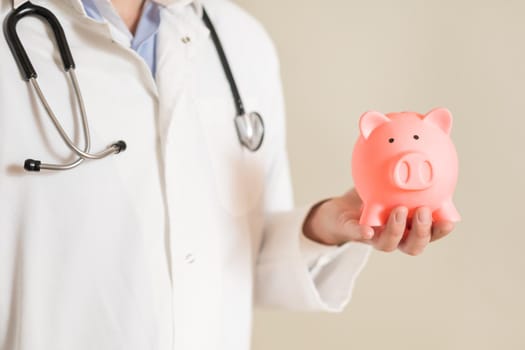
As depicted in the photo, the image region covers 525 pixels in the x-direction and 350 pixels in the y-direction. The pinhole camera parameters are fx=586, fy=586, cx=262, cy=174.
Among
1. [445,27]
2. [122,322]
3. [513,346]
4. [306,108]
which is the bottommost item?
[513,346]

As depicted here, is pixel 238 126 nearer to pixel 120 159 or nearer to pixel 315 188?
pixel 120 159

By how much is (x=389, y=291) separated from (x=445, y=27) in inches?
20.1

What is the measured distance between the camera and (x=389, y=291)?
1.15 meters

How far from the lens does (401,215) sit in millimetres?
630

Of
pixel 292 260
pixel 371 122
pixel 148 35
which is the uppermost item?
pixel 148 35

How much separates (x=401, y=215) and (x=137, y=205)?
32 cm

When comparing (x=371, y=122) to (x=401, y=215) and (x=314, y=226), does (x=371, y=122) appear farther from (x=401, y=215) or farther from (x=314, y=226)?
(x=314, y=226)

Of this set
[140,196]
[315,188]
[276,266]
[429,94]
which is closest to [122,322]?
[140,196]

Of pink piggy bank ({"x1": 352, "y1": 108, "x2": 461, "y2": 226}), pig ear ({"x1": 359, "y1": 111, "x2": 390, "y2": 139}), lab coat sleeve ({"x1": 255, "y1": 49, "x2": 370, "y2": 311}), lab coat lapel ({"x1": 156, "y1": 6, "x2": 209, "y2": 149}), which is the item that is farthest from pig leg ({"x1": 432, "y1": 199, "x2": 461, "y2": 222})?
lab coat lapel ({"x1": 156, "y1": 6, "x2": 209, "y2": 149})

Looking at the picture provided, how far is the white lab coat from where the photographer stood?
2.23ft

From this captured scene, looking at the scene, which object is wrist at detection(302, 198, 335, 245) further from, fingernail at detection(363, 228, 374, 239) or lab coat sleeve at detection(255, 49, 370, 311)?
fingernail at detection(363, 228, 374, 239)

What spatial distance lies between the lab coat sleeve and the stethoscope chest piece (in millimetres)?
74

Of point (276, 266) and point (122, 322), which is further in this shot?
point (276, 266)

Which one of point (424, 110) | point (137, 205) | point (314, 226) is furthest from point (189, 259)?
point (424, 110)
